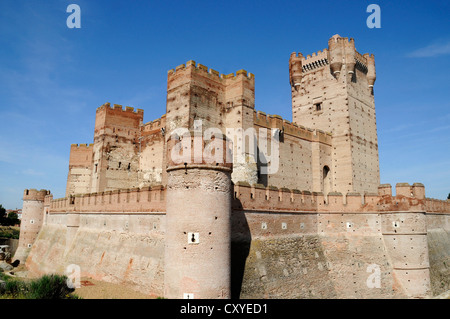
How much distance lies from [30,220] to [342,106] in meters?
30.3

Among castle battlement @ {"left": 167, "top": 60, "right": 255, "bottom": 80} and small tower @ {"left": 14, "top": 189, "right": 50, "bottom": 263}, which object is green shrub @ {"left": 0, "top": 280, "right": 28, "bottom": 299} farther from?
small tower @ {"left": 14, "top": 189, "right": 50, "bottom": 263}

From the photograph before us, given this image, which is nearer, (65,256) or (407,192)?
(407,192)

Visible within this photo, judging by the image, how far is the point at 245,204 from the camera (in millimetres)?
14891

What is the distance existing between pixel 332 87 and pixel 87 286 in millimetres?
24347

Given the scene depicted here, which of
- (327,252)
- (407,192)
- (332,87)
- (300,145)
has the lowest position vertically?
(327,252)

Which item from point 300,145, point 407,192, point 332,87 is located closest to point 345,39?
point 332,87

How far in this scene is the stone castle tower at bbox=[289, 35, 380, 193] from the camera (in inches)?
1096

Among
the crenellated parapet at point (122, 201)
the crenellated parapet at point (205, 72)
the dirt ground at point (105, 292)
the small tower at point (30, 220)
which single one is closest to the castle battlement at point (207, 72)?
the crenellated parapet at point (205, 72)
